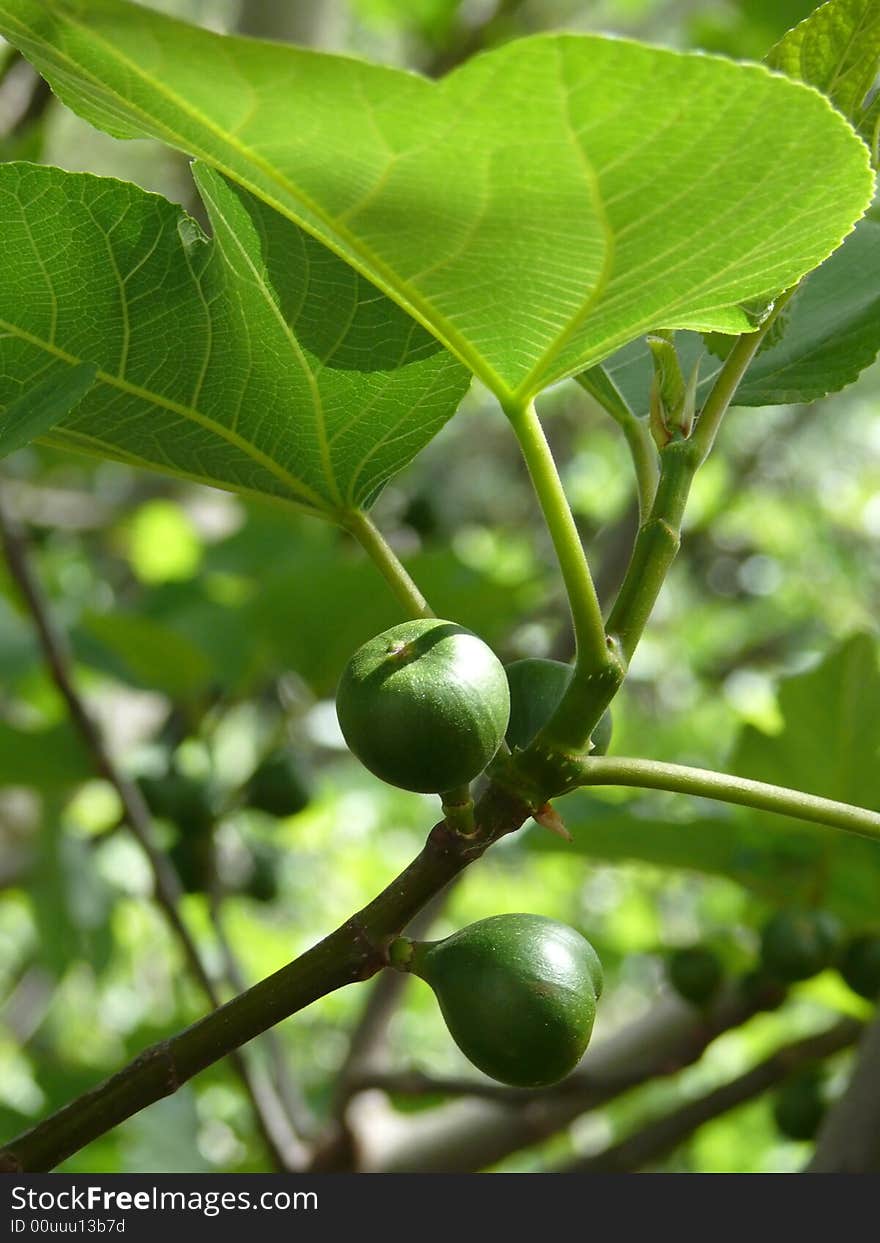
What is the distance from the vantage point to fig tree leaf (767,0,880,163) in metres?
0.76

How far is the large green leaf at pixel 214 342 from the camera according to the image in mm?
781

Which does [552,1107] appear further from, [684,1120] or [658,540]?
[658,540]

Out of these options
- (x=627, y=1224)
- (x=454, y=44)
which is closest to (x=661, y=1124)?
(x=627, y=1224)

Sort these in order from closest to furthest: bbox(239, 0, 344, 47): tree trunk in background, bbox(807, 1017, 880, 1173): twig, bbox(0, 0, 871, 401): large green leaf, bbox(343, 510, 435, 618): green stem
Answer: bbox(0, 0, 871, 401): large green leaf → bbox(343, 510, 435, 618): green stem → bbox(807, 1017, 880, 1173): twig → bbox(239, 0, 344, 47): tree trunk in background

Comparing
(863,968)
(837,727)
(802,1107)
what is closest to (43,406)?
(837,727)

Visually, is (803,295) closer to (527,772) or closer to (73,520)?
(527,772)

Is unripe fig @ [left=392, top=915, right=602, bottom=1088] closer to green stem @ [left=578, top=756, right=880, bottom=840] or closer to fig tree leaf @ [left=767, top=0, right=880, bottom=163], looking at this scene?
green stem @ [left=578, top=756, right=880, bottom=840]

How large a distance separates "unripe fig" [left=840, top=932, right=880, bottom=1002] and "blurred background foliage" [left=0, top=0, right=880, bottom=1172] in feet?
0.15

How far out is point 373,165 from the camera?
63 cm

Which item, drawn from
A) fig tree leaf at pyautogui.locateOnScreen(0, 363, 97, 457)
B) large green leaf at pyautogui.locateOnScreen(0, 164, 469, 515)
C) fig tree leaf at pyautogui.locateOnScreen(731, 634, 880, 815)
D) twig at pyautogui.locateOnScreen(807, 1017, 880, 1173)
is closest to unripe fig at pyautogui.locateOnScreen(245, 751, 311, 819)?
fig tree leaf at pyautogui.locateOnScreen(731, 634, 880, 815)

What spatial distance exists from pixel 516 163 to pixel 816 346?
39 cm

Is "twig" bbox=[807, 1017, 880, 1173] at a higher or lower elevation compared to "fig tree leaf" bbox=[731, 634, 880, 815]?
lower

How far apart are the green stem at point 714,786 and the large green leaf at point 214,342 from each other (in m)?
0.27

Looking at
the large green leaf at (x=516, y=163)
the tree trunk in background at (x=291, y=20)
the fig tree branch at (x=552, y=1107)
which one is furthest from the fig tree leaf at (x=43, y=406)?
the tree trunk in background at (x=291, y=20)
